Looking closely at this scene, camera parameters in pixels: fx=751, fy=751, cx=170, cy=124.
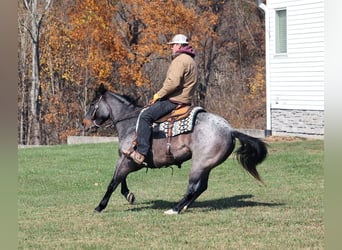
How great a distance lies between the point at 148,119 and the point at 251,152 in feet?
4.95

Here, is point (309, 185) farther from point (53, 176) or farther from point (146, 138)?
point (53, 176)

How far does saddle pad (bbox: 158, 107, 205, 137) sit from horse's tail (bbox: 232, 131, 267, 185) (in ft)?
2.14

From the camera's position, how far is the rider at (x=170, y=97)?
10.2m

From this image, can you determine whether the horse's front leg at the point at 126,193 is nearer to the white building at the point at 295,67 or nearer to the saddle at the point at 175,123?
the saddle at the point at 175,123

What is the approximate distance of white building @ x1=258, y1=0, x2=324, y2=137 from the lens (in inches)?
906

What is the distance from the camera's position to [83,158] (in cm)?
2023

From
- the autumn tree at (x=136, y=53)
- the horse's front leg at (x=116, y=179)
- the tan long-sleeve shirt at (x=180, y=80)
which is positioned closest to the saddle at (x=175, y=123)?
the tan long-sleeve shirt at (x=180, y=80)

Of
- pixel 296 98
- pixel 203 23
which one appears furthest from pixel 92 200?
pixel 203 23

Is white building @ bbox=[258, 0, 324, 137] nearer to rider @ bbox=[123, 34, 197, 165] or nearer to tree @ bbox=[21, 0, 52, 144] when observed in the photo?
tree @ bbox=[21, 0, 52, 144]

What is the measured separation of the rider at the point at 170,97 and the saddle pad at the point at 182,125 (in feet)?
0.50

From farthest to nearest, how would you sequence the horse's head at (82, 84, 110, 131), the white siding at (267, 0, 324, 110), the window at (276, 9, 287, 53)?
the window at (276, 9, 287, 53)
the white siding at (267, 0, 324, 110)
the horse's head at (82, 84, 110, 131)

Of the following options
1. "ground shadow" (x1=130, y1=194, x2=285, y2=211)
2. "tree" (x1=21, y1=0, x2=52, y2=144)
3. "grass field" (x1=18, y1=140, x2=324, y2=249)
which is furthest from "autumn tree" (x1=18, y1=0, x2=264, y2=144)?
"ground shadow" (x1=130, y1=194, x2=285, y2=211)
